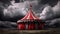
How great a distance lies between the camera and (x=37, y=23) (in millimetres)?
7211

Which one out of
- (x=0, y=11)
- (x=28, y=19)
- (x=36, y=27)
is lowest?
(x=36, y=27)

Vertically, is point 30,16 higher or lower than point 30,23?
higher

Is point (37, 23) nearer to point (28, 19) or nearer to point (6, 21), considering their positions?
point (28, 19)

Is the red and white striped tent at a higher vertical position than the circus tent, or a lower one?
higher

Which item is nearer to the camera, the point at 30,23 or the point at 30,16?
the point at 30,23

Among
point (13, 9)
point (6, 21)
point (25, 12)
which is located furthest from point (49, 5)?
point (6, 21)

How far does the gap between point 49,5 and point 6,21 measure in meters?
2.58

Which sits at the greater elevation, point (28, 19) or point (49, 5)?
point (49, 5)

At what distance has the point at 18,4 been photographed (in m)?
7.18

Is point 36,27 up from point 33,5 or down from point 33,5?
down

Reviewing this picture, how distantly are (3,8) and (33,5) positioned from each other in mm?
1711

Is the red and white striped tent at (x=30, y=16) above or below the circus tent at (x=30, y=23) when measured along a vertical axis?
above

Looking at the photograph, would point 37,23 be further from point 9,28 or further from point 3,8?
point 3,8

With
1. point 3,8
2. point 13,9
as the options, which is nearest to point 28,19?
point 13,9
